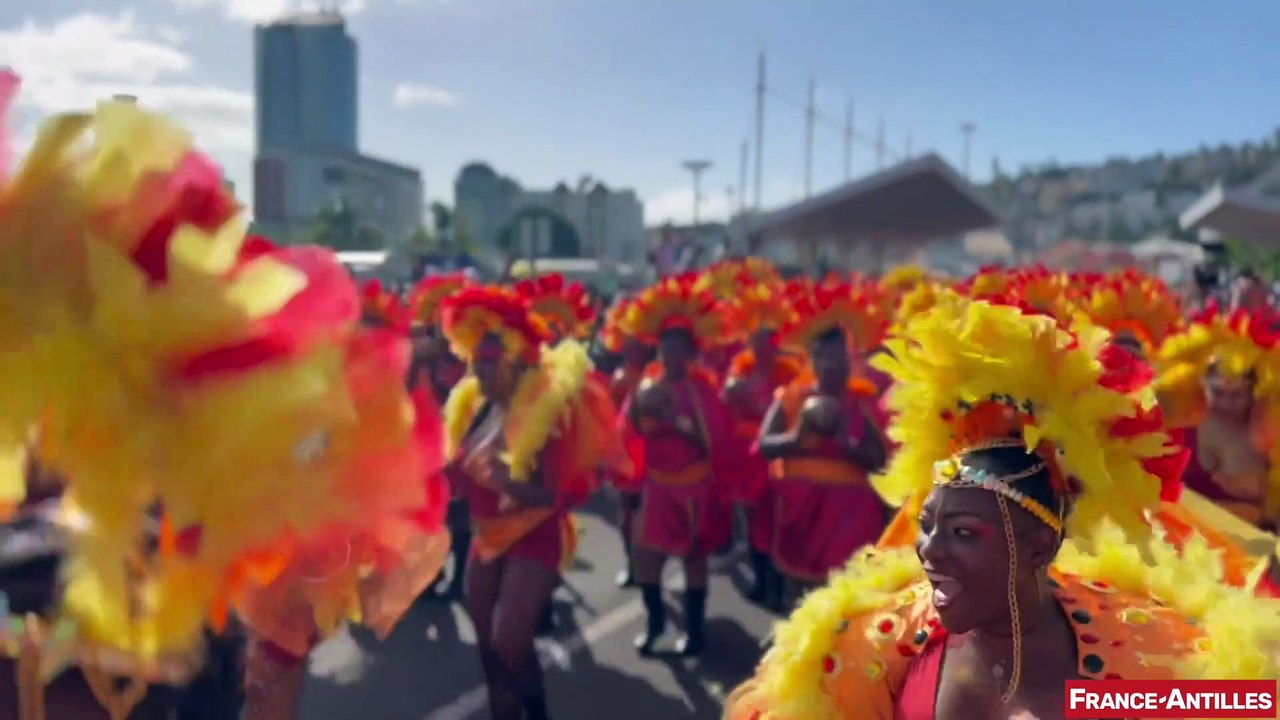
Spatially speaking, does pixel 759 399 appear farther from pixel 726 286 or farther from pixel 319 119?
pixel 319 119

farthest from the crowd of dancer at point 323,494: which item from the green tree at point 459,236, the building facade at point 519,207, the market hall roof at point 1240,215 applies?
the building facade at point 519,207

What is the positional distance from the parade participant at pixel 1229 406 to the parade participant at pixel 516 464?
2.64 m

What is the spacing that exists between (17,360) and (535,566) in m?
3.22

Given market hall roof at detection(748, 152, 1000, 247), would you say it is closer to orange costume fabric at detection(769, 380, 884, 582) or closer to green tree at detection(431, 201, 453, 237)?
orange costume fabric at detection(769, 380, 884, 582)

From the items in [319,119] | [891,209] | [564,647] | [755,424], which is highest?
[319,119]

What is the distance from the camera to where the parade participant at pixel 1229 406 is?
4.45 metres

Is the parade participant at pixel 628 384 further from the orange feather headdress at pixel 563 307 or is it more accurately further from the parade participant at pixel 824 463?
the parade participant at pixel 824 463

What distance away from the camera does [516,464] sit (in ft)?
14.5

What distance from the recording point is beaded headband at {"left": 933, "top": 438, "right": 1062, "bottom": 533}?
1.99 m

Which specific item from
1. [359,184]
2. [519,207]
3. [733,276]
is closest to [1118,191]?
[519,207]

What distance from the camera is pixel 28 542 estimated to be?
5.39ft

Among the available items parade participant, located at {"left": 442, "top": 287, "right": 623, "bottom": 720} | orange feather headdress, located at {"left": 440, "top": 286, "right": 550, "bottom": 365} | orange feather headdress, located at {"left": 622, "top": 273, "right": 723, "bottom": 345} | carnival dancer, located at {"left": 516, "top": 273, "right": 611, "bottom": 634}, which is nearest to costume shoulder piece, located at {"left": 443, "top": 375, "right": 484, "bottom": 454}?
parade participant, located at {"left": 442, "top": 287, "right": 623, "bottom": 720}

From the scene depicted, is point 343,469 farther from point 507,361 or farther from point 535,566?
point 507,361

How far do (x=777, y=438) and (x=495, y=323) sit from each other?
1717 mm
